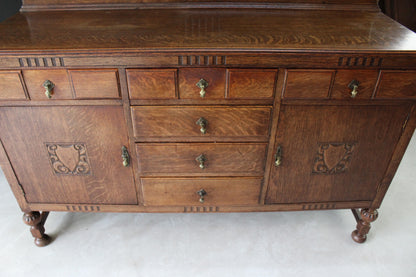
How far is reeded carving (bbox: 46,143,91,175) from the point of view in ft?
4.08

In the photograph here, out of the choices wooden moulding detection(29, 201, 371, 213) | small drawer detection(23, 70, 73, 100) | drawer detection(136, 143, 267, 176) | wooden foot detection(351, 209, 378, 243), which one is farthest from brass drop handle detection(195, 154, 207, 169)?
wooden foot detection(351, 209, 378, 243)

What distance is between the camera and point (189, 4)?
138cm

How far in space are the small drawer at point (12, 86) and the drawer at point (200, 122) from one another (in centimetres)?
39

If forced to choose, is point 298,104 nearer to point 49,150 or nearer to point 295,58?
point 295,58

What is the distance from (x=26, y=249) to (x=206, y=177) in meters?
0.92

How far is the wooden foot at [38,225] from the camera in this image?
143 centimetres

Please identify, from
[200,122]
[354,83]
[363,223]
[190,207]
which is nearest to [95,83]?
[200,122]

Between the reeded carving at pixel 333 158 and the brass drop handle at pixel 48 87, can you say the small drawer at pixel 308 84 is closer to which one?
the reeded carving at pixel 333 158

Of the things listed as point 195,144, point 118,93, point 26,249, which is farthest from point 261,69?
point 26,249

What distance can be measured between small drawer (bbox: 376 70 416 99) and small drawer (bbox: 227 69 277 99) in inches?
15.1

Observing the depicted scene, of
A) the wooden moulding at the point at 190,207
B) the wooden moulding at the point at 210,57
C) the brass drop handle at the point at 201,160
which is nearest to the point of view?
the wooden moulding at the point at 210,57

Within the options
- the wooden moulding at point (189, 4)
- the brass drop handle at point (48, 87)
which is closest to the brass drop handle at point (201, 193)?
the brass drop handle at point (48, 87)

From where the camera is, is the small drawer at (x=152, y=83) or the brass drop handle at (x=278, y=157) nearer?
the small drawer at (x=152, y=83)

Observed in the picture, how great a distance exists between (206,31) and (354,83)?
0.56 meters
